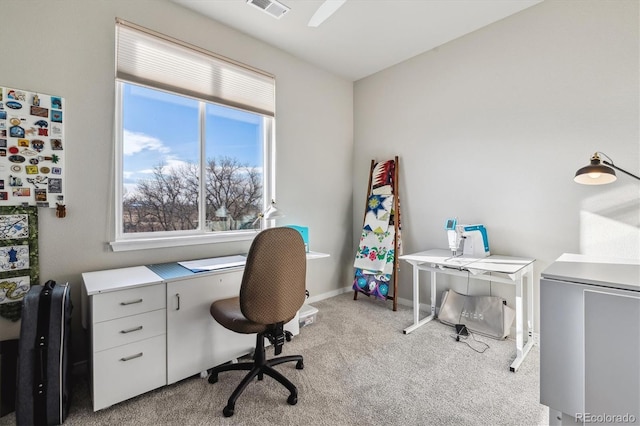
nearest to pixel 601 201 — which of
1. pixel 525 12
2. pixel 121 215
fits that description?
pixel 525 12

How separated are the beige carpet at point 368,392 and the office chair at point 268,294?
135 mm

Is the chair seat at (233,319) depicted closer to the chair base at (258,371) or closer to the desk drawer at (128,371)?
the chair base at (258,371)

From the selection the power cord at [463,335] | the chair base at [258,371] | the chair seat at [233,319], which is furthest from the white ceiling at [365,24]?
the power cord at [463,335]

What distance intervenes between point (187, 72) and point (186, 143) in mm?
579

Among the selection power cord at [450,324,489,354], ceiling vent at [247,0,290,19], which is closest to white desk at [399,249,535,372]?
power cord at [450,324,489,354]

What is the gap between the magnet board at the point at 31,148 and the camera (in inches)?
69.2

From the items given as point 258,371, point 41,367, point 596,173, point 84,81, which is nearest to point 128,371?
point 41,367

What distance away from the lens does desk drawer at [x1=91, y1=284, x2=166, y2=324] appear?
162 centimetres

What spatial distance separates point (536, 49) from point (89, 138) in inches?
138

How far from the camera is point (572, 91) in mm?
2273

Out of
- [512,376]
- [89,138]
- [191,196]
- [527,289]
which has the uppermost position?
[89,138]

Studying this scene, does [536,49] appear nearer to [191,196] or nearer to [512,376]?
[512,376]

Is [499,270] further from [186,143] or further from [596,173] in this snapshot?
[186,143]

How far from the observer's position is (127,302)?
5.59 ft
